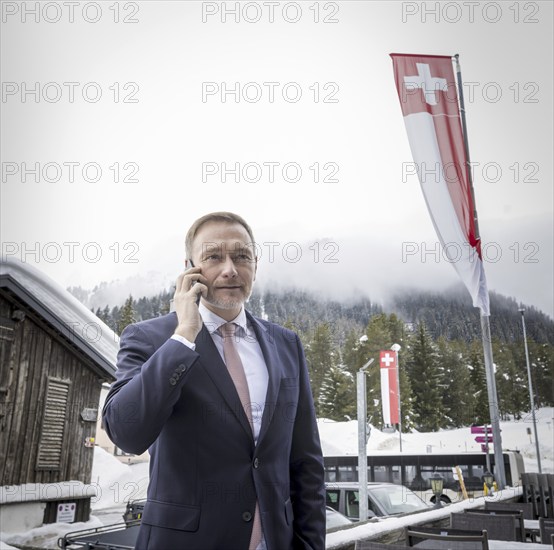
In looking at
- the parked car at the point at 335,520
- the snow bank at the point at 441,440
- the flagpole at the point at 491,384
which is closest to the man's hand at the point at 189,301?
the parked car at the point at 335,520

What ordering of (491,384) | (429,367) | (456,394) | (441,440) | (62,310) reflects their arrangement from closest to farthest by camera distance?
(491,384) < (62,310) < (441,440) < (429,367) < (456,394)

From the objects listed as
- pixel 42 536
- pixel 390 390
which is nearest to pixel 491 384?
pixel 42 536

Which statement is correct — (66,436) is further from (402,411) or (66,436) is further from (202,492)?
(402,411)

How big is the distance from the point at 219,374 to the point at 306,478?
428mm

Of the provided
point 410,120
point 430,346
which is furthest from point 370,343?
point 410,120

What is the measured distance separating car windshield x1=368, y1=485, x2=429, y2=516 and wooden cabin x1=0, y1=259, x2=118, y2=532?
204 inches

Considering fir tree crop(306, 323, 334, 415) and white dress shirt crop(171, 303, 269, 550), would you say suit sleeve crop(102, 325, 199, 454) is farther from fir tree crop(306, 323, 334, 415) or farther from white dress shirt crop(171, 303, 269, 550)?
fir tree crop(306, 323, 334, 415)

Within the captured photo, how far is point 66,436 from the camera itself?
10.5 metres

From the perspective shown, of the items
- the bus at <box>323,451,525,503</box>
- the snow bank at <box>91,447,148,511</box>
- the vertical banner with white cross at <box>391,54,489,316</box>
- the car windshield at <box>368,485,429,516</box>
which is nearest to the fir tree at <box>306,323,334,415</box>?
the snow bank at <box>91,447,148,511</box>

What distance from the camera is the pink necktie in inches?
45.3

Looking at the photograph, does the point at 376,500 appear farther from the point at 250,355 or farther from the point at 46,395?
the point at 46,395

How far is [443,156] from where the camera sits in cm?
808

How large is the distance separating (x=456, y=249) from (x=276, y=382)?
22.4ft

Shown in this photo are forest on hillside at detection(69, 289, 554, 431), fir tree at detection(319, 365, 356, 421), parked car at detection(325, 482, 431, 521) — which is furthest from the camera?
forest on hillside at detection(69, 289, 554, 431)
